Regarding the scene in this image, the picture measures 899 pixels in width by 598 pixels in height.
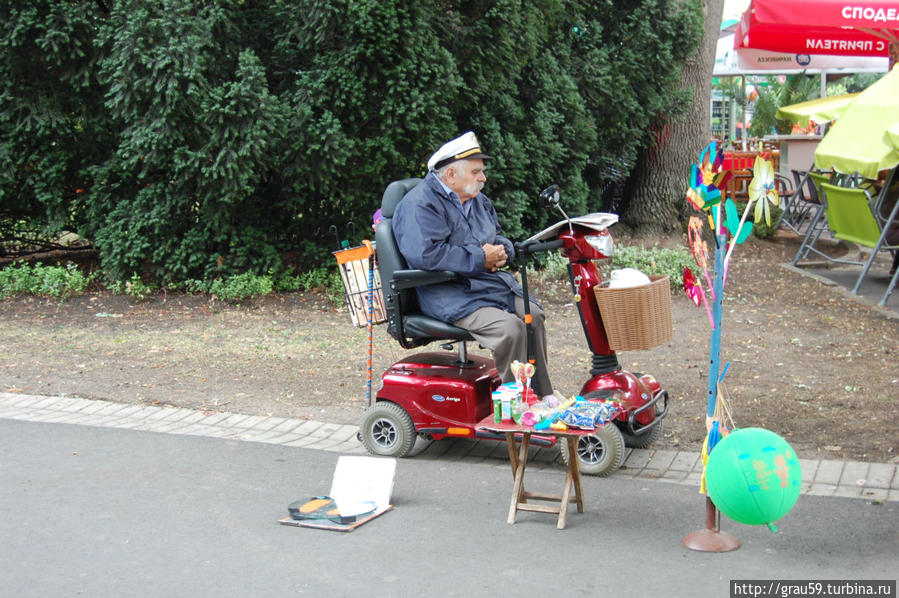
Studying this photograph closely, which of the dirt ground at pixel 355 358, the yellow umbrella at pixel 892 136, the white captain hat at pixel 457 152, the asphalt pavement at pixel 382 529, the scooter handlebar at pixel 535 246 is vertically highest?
the white captain hat at pixel 457 152

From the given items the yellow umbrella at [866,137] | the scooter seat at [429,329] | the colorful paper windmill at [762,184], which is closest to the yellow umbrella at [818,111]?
the yellow umbrella at [866,137]

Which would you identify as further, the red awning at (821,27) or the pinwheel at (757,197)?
the red awning at (821,27)

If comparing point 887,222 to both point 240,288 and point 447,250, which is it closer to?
point 447,250

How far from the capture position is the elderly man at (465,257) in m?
5.45

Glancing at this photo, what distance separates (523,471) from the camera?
487 centimetres

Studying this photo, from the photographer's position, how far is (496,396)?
491 centimetres

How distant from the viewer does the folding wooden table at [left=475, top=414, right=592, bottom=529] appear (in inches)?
185

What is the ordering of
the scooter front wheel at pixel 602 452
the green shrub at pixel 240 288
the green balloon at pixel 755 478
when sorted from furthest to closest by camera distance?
the green shrub at pixel 240 288
the scooter front wheel at pixel 602 452
the green balloon at pixel 755 478

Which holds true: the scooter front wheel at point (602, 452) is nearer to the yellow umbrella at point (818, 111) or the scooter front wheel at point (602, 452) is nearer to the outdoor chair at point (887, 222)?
the outdoor chair at point (887, 222)

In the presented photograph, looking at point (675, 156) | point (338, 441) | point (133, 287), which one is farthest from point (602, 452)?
point (675, 156)

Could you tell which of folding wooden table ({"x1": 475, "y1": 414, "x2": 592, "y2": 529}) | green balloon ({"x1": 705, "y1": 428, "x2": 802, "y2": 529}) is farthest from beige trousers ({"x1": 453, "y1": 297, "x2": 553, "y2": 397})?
green balloon ({"x1": 705, "y1": 428, "x2": 802, "y2": 529})

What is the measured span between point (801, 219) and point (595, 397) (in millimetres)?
10602

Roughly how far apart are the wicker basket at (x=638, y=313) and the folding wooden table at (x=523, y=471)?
0.88 meters

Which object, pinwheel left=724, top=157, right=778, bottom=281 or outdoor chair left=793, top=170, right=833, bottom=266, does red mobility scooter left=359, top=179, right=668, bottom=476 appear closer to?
pinwheel left=724, top=157, right=778, bottom=281
